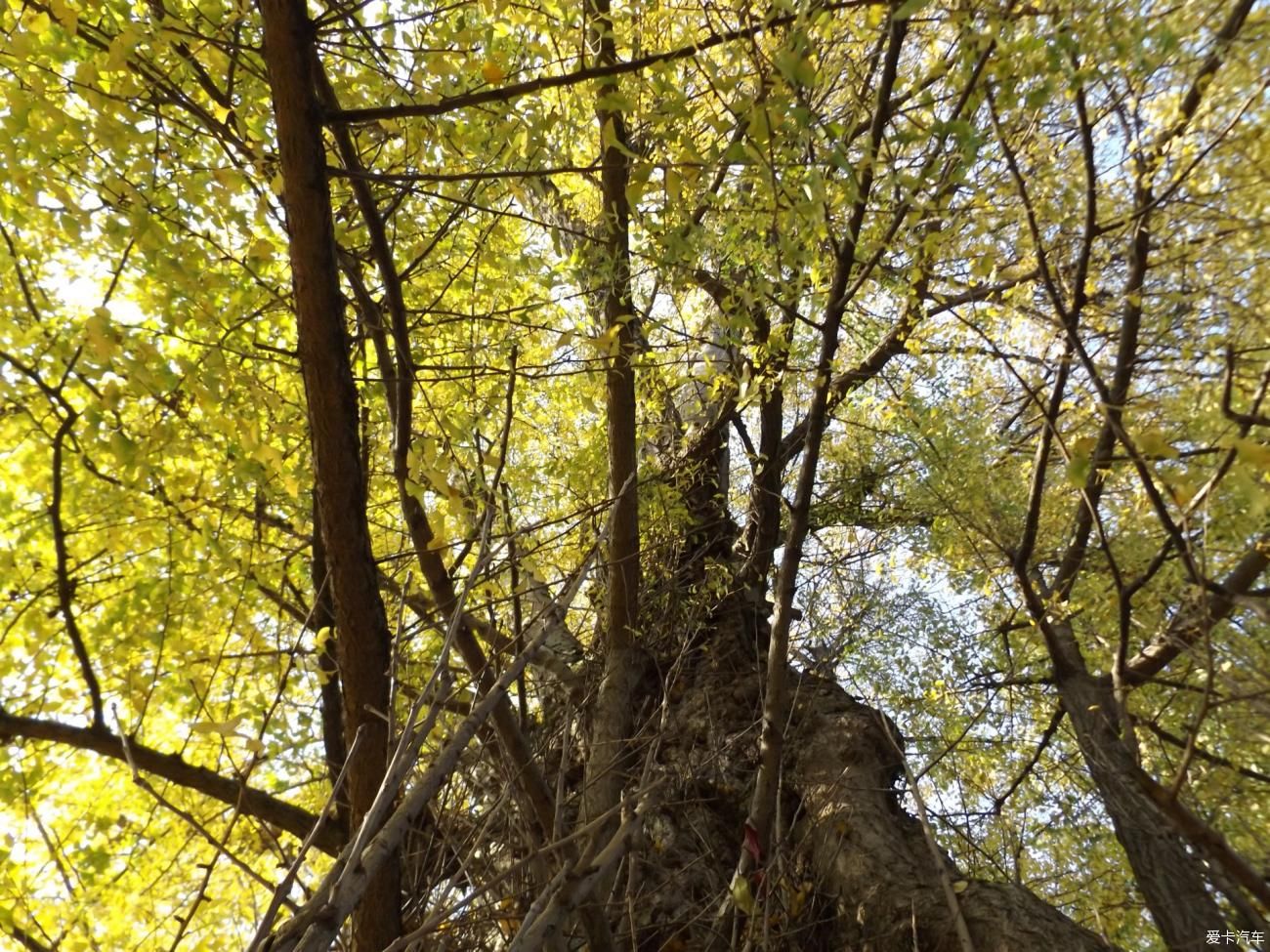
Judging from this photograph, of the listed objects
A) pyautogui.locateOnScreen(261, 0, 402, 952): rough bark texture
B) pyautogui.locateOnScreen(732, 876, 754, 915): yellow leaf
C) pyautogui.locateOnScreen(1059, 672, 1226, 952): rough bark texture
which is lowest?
pyautogui.locateOnScreen(732, 876, 754, 915): yellow leaf

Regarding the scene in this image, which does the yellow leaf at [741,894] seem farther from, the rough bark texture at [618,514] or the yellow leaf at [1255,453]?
the yellow leaf at [1255,453]

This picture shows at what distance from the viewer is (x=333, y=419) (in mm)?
2438

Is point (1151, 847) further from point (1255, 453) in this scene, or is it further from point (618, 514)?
point (618, 514)

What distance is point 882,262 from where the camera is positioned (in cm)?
355

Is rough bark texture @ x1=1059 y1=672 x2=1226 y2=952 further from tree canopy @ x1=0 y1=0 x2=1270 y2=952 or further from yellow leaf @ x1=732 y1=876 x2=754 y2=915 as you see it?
yellow leaf @ x1=732 y1=876 x2=754 y2=915

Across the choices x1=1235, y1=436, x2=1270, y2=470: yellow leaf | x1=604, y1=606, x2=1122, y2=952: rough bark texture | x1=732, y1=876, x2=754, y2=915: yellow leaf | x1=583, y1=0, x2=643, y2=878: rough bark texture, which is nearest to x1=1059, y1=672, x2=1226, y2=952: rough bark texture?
x1=604, y1=606, x2=1122, y2=952: rough bark texture

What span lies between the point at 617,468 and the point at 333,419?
6.89ft

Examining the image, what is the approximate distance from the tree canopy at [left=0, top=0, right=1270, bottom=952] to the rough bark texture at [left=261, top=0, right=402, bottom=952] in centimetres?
1

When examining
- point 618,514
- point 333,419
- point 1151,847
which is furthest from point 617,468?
point 1151,847

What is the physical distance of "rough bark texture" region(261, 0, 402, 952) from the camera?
7.38 feet

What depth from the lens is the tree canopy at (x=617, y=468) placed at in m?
2.18

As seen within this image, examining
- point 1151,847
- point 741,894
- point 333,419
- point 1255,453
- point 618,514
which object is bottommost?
point 741,894

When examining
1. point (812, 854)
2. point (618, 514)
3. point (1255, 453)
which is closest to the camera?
point (1255, 453)

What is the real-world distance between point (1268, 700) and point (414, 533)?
2.39 m
